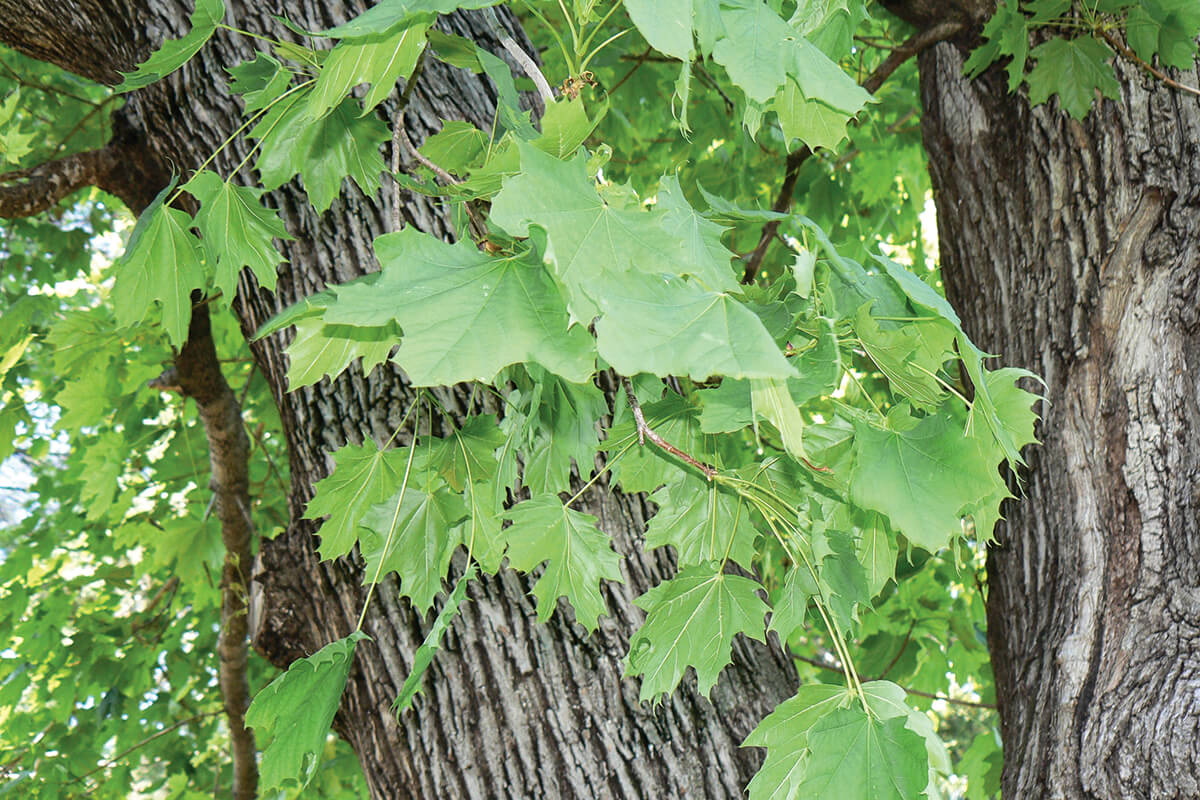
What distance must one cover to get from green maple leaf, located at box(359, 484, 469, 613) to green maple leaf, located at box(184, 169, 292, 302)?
0.41m

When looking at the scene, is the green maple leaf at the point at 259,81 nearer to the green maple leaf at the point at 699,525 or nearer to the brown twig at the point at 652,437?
the brown twig at the point at 652,437

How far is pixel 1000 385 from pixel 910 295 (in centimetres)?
24

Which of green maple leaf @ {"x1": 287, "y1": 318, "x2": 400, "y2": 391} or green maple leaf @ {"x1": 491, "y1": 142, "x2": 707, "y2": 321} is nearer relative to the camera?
green maple leaf @ {"x1": 491, "y1": 142, "x2": 707, "y2": 321}

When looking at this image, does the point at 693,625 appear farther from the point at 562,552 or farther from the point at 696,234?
the point at 696,234

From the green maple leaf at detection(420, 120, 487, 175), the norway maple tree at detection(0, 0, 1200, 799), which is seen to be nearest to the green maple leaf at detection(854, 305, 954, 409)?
the norway maple tree at detection(0, 0, 1200, 799)

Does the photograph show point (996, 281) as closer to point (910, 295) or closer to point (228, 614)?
point (910, 295)

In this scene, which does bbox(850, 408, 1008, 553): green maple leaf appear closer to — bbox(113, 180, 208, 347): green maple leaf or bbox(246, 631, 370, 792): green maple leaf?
bbox(246, 631, 370, 792): green maple leaf

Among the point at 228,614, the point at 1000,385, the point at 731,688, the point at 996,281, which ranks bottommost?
the point at 731,688

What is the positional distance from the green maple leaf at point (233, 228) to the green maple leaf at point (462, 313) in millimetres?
573

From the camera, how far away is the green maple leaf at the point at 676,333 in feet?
1.90

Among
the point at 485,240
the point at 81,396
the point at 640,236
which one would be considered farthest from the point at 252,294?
the point at 81,396

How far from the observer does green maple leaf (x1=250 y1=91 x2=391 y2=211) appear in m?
1.12

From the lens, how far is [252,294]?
1.59 meters

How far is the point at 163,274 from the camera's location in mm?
1246
